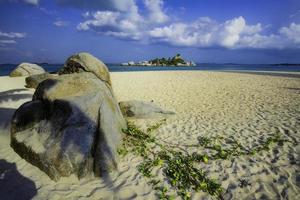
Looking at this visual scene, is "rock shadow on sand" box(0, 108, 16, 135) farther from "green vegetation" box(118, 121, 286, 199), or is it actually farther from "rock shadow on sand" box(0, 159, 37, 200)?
"green vegetation" box(118, 121, 286, 199)

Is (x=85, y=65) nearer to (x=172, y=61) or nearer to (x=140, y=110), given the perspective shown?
(x=140, y=110)

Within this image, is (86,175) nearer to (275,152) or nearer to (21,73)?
(275,152)

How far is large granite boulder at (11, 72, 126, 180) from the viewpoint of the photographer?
474 cm

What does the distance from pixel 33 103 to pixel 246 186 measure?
5602mm

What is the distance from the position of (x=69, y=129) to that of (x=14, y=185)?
1.54 m

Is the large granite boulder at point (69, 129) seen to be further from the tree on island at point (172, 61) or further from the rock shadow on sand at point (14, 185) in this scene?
the tree on island at point (172, 61)

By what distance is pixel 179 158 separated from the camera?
545 cm

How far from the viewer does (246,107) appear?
10195mm

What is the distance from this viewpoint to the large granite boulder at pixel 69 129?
474 centimetres

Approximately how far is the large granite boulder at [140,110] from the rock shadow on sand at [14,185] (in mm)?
4490

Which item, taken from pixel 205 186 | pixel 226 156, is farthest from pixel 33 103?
pixel 226 156

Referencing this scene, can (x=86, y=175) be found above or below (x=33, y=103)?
below

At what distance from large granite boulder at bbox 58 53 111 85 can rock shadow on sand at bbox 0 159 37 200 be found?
3478mm

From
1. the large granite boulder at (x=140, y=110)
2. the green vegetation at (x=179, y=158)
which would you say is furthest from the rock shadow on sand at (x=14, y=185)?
the large granite boulder at (x=140, y=110)
